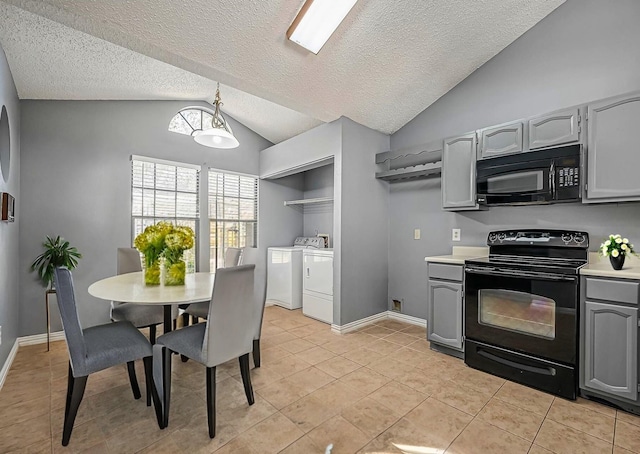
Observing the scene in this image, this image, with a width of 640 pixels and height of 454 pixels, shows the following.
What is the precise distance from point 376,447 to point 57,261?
3.42 metres

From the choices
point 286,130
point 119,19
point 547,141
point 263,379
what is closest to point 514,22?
point 547,141

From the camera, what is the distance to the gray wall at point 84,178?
10.2ft

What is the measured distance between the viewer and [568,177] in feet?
7.84

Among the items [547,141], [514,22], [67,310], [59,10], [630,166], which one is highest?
[514,22]

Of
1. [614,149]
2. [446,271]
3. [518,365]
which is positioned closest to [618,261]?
[614,149]

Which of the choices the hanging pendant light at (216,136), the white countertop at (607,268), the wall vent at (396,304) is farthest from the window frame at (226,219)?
the white countertop at (607,268)

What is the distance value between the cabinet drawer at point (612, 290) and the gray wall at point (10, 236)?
4368mm

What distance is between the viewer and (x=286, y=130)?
180 inches

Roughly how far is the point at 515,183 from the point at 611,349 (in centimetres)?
138

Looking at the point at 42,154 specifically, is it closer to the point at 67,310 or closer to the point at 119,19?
the point at 119,19

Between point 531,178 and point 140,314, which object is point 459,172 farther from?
point 140,314

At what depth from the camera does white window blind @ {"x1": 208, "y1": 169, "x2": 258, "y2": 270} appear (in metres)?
4.46

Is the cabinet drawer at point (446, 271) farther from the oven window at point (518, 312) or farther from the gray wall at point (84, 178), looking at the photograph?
the gray wall at point (84, 178)

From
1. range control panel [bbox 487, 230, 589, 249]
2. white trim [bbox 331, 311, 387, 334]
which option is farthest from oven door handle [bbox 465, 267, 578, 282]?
white trim [bbox 331, 311, 387, 334]
